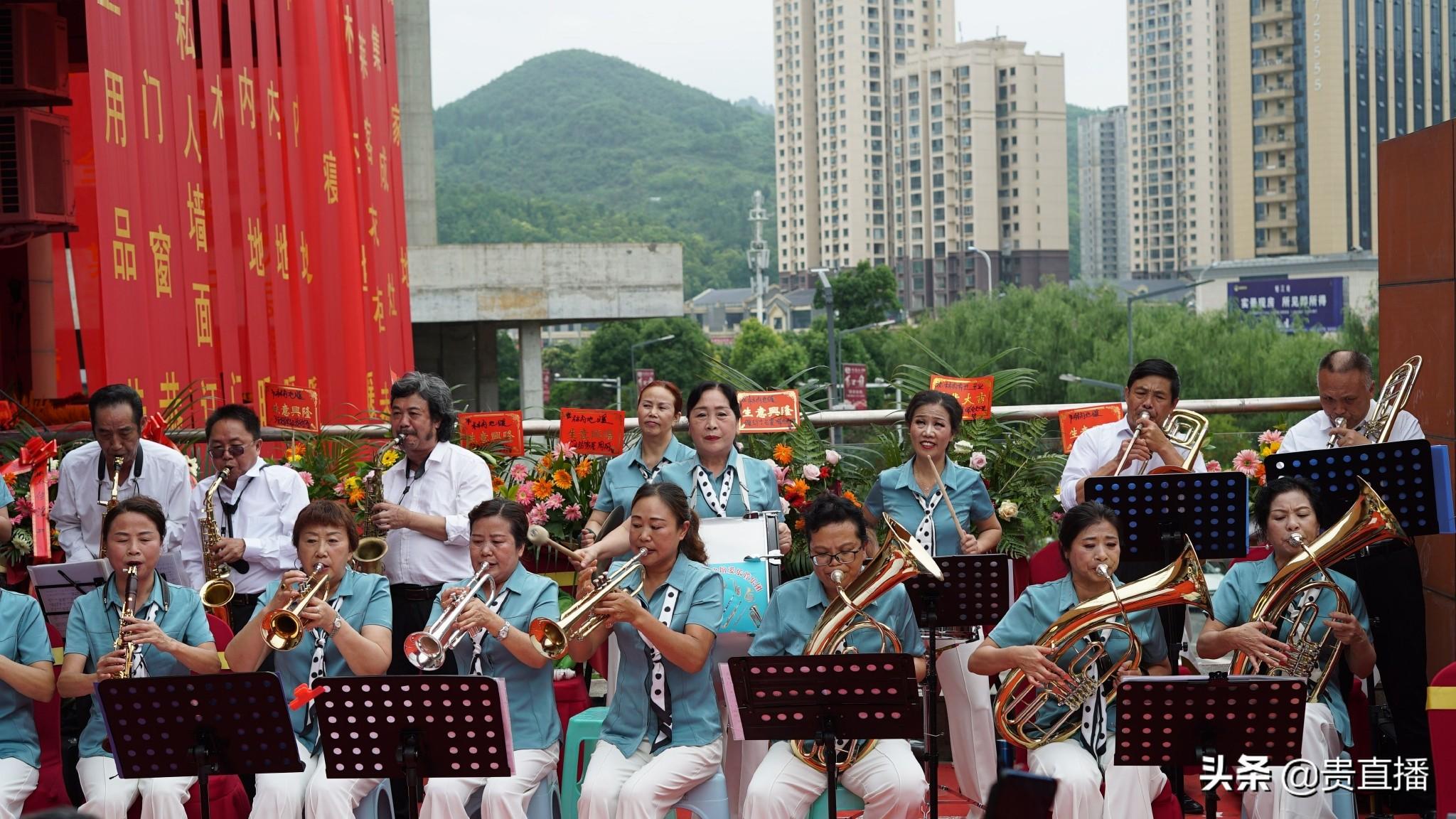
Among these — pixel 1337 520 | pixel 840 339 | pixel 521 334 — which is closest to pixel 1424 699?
pixel 1337 520

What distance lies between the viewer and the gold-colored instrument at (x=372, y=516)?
5.58 m

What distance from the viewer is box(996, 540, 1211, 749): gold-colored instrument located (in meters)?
4.68

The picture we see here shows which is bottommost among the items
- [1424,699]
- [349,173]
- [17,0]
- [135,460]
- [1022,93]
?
[1424,699]

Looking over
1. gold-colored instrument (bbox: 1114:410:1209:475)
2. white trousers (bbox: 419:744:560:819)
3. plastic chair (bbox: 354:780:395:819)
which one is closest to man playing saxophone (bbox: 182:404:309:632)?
plastic chair (bbox: 354:780:395:819)

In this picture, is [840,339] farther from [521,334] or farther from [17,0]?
[17,0]

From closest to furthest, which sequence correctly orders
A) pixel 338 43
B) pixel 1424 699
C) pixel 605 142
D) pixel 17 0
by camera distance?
1. pixel 1424 699
2. pixel 17 0
3. pixel 338 43
4. pixel 605 142

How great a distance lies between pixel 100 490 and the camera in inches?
254

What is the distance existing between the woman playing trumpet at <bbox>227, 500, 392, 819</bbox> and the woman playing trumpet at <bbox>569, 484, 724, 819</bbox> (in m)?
0.77

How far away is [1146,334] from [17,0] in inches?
1660

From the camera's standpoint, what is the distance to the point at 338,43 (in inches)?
519

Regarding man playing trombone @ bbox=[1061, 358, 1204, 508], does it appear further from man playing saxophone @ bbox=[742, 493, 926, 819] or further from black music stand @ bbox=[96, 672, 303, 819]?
black music stand @ bbox=[96, 672, 303, 819]

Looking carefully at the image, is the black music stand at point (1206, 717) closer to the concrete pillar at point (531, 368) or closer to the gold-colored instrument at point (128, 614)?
the gold-colored instrument at point (128, 614)

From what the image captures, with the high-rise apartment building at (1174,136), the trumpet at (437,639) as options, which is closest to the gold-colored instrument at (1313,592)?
the trumpet at (437,639)

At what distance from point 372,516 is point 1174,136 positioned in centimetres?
10189
